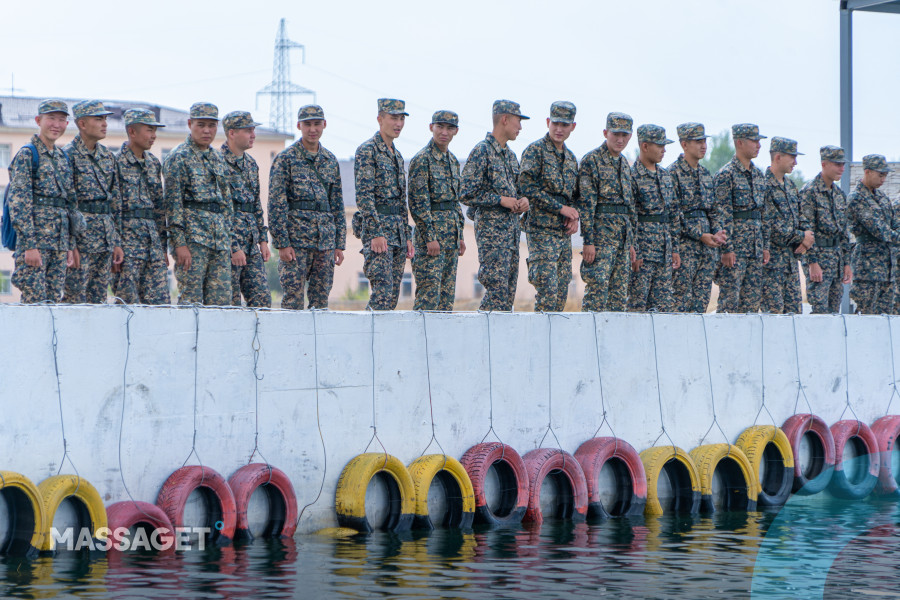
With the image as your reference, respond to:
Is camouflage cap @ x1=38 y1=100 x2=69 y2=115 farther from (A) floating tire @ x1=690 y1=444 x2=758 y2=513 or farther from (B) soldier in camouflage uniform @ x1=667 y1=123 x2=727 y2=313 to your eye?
(A) floating tire @ x1=690 y1=444 x2=758 y2=513

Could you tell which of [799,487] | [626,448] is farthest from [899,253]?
[626,448]

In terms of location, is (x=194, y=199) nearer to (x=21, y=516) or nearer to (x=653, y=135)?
(x=21, y=516)

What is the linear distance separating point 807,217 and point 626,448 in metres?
4.65

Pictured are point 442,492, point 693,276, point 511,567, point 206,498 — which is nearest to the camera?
point 511,567

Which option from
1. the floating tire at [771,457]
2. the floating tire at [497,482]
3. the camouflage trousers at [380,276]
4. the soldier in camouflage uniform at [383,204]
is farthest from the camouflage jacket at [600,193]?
the floating tire at [497,482]

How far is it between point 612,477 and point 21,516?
4.71 meters

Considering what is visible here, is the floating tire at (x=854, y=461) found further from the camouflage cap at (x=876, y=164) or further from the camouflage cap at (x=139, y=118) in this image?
the camouflage cap at (x=139, y=118)

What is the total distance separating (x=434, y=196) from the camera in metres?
10.3

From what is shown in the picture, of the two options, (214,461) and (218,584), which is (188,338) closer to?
(214,461)

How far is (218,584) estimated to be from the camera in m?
6.74

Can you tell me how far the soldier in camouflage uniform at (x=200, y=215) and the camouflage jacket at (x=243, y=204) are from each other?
11.1 inches

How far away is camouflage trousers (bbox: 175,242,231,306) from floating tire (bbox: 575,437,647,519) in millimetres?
3013

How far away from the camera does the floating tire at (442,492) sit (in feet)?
28.2

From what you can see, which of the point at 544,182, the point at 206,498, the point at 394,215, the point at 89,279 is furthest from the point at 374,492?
the point at 544,182
